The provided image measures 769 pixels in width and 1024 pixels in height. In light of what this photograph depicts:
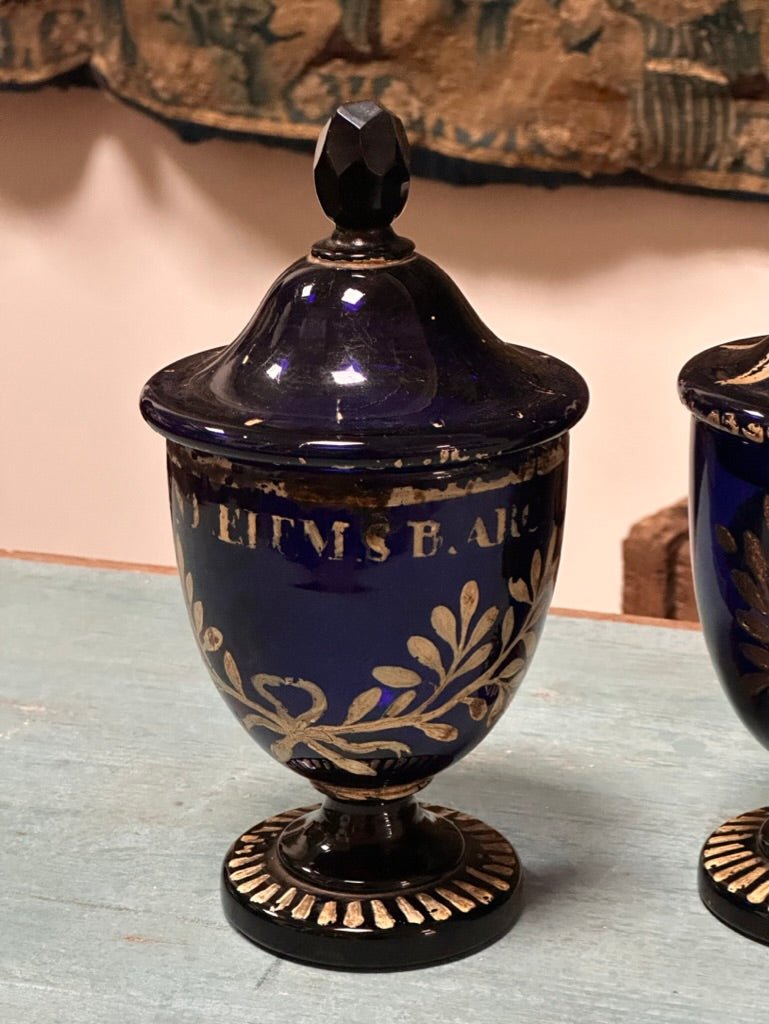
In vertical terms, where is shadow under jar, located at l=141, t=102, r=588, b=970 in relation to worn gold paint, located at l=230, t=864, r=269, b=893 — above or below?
above

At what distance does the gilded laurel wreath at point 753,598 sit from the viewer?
77 centimetres

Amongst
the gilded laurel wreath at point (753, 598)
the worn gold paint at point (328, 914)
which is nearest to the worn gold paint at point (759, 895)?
the gilded laurel wreath at point (753, 598)

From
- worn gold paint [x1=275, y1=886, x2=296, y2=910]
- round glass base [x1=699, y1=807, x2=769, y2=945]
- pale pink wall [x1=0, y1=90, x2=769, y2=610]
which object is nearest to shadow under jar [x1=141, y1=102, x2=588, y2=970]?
worn gold paint [x1=275, y1=886, x2=296, y2=910]

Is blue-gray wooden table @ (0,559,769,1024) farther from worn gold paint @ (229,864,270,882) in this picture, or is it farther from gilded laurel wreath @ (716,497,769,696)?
gilded laurel wreath @ (716,497,769,696)

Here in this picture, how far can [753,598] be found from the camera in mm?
775

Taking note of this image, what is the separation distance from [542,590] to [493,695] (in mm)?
58

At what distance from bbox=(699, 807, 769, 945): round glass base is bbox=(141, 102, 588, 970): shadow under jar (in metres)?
0.11

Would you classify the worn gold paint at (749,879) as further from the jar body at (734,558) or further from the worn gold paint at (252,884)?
the worn gold paint at (252,884)

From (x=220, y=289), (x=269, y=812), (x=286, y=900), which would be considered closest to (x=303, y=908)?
(x=286, y=900)

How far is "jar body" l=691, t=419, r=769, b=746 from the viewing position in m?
0.76

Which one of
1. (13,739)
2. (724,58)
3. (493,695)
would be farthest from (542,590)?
(724,58)

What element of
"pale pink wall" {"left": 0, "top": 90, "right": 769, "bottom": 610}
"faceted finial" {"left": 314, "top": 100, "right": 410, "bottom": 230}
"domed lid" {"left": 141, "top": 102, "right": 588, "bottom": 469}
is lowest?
"pale pink wall" {"left": 0, "top": 90, "right": 769, "bottom": 610}

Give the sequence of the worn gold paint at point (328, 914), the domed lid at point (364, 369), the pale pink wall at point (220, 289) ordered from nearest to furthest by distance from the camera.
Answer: the domed lid at point (364, 369), the worn gold paint at point (328, 914), the pale pink wall at point (220, 289)

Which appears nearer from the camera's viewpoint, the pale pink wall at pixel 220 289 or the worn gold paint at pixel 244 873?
the worn gold paint at pixel 244 873
